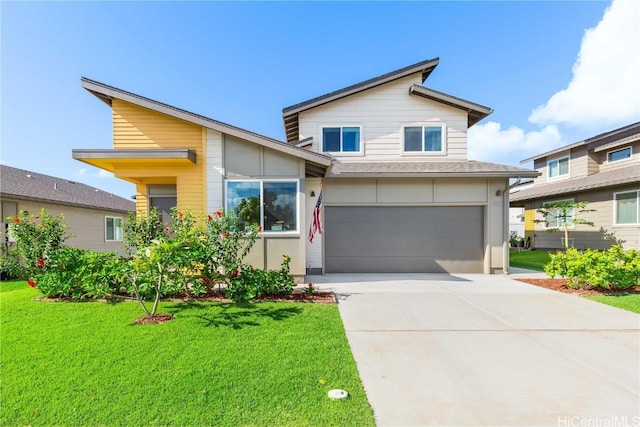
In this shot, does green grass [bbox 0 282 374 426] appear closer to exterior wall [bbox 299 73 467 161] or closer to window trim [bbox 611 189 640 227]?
exterior wall [bbox 299 73 467 161]

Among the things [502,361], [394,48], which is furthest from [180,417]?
[394,48]

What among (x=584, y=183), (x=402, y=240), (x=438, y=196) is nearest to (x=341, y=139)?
(x=438, y=196)

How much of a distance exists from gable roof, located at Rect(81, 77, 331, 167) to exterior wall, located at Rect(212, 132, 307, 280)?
265 millimetres

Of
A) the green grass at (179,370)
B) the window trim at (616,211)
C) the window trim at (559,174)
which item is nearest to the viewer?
the green grass at (179,370)

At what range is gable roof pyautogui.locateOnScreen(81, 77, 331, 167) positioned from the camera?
23.7ft

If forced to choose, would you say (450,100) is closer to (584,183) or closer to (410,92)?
(410,92)

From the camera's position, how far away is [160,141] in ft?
24.6

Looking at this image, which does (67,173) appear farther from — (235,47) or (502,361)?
(502,361)

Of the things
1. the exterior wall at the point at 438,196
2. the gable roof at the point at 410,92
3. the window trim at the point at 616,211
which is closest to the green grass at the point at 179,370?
the exterior wall at the point at 438,196

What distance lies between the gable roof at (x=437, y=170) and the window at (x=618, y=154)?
9237 millimetres

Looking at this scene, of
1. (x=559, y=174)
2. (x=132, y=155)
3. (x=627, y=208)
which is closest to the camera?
(x=132, y=155)

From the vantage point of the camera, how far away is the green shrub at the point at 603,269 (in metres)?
6.56

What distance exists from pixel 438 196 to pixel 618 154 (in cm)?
1228

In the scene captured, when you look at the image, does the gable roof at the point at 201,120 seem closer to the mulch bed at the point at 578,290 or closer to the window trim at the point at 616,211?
the mulch bed at the point at 578,290
